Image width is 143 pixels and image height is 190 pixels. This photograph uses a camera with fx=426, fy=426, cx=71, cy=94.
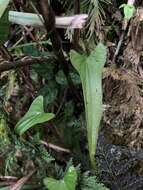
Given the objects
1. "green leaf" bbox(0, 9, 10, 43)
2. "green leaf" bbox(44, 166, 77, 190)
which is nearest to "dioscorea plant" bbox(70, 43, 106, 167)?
"green leaf" bbox(44, 166, 77, 190)

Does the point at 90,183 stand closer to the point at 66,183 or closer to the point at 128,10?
the point at 66,183

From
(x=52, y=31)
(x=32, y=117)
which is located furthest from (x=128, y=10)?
(x=32, y=117)

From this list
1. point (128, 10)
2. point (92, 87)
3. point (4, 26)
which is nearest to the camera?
point (92, 87)

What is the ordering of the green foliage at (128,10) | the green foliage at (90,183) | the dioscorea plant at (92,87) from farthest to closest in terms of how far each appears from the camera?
the green foliage at (128,10)
the green foliage at (90,183)
the dioscorea plant at (92,87)

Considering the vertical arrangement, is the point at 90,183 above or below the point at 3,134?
below

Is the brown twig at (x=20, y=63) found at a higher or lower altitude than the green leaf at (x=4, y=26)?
lower

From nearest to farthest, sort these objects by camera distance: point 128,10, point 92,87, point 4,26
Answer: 1. point 92,87
2. point 4,26
3. point 128,10

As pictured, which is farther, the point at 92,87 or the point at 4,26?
the point at 4,26

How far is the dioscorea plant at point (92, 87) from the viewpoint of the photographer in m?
0.88

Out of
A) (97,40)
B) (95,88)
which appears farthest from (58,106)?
(95,88)

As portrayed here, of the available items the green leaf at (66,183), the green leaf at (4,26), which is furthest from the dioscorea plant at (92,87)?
the green leaf at (4,26)

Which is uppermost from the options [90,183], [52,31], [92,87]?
[52,31]

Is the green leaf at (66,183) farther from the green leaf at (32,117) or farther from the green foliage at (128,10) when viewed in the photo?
the green foliage at (128,10)

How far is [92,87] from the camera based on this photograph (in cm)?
92
